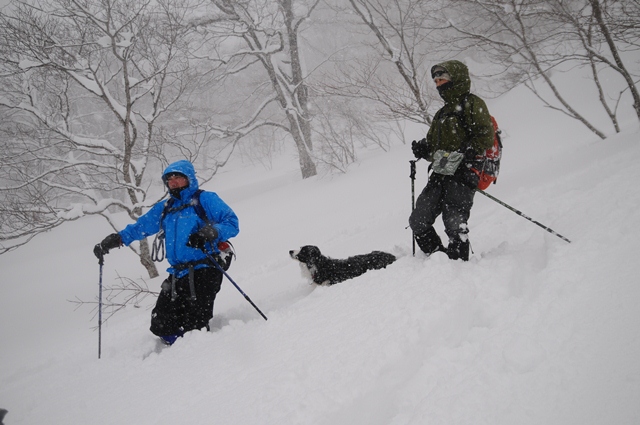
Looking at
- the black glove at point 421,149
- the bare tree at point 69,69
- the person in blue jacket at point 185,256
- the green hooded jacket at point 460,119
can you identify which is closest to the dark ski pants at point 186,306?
the person in blue jacket at point 185,256

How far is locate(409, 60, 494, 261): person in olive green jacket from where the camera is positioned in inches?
120

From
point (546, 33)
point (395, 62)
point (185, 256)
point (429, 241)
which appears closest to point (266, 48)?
point (395, 62)

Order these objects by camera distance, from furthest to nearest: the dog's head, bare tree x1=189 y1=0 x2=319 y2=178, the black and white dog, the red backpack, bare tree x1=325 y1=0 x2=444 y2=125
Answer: bare tree x1=189 y1=0 x2=319 y2=178, bare tree x1=325 y1=0 x2=444 y2=125, the dog's head, the black and white dog, the red backpack

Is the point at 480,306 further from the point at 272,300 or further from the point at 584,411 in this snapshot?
the point at 272,300

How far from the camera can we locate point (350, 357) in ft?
6.41

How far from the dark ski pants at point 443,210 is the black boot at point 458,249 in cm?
1

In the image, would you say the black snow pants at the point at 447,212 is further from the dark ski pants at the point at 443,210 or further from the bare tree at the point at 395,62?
the bare tree at the point at 395,62

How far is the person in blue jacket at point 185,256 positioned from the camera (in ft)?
10.8

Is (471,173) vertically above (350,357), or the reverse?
(471,173)

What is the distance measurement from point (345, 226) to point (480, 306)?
222 inches

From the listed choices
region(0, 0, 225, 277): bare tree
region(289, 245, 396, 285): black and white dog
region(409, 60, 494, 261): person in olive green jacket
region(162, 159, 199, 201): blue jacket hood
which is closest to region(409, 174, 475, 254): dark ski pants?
region(409, 60, 494, 261): person in olive green jacket

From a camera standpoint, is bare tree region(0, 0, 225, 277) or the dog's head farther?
bare tree region(0, 0, 225, 277)

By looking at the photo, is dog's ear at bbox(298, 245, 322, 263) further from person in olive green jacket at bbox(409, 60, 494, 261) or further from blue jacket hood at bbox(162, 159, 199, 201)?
blue jacket hood at bbox(162, 159, 199, 201)

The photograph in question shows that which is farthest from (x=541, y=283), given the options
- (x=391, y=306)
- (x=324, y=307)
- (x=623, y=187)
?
(x=623, y=187)
